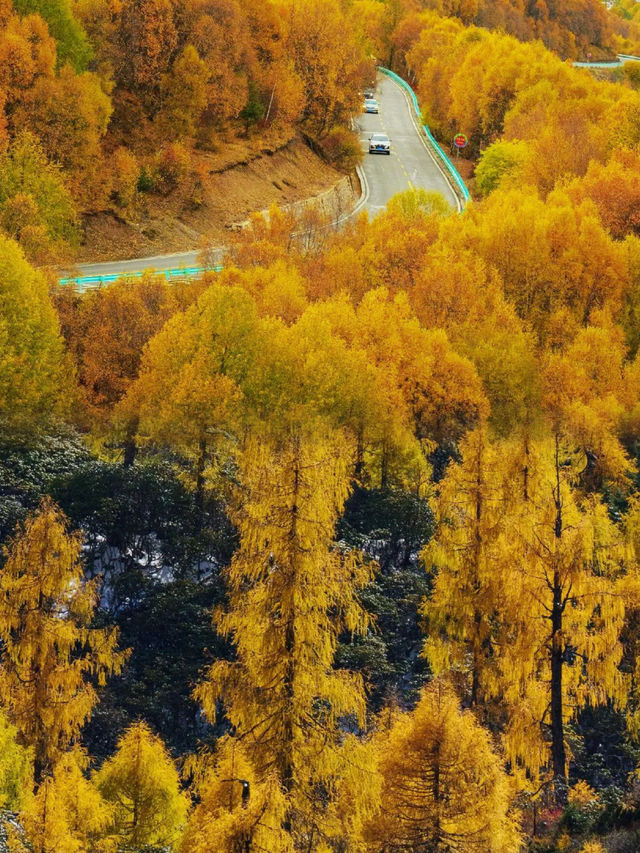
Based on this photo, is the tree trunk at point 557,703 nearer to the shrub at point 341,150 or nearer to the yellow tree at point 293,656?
the yellow tree at point 293,656

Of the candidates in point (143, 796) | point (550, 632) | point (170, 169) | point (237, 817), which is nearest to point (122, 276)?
point (170, 169)

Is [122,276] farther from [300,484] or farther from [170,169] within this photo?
[300,484]

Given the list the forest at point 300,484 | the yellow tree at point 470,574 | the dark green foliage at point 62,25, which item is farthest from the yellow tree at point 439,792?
the dark green foliage at point 62,25

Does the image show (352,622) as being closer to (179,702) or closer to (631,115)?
(179,702)

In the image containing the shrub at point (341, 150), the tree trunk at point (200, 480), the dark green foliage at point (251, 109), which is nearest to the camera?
the tree trunk at point (200, 480)

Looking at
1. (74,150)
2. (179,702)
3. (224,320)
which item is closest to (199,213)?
(74,150)

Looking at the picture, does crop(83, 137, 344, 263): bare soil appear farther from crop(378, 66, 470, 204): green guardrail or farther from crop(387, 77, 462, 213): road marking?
crop(378, 66, 470, 204): green guardrail
